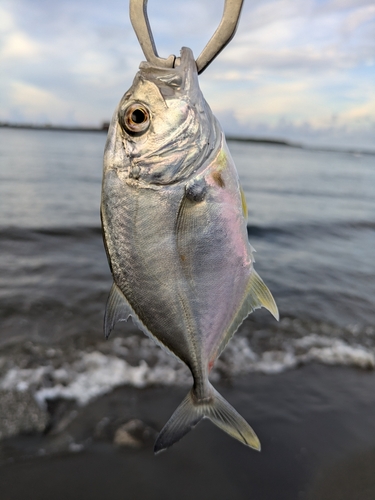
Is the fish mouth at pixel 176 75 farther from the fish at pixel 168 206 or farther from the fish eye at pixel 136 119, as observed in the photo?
the fish eye at pixel 136 119

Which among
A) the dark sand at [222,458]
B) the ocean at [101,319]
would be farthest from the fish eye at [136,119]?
the ocean at [101,319]

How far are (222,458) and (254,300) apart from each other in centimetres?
236

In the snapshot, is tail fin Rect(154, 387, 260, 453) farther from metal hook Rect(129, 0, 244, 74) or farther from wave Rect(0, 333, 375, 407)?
wave Rect(0, 333, 375, 407)

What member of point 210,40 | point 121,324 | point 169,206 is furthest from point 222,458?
point 210,40

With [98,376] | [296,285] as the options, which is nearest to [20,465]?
[98,376]

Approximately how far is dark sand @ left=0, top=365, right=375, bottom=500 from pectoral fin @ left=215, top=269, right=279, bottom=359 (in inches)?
82.6

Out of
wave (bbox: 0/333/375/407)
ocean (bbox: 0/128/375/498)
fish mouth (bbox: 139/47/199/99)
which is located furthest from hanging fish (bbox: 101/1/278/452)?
wave (bbox: 0/333/375/407)

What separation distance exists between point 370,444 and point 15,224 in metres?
10.6

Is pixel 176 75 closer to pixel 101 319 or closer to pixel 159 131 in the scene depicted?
pixel 159 131

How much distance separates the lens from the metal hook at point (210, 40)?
5.09 feet

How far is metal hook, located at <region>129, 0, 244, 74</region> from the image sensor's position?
5.09 ft

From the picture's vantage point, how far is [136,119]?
175 centimetres

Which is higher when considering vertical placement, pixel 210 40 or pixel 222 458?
pixel 210 40

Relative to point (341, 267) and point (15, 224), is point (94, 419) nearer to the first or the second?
point (341, 267)
